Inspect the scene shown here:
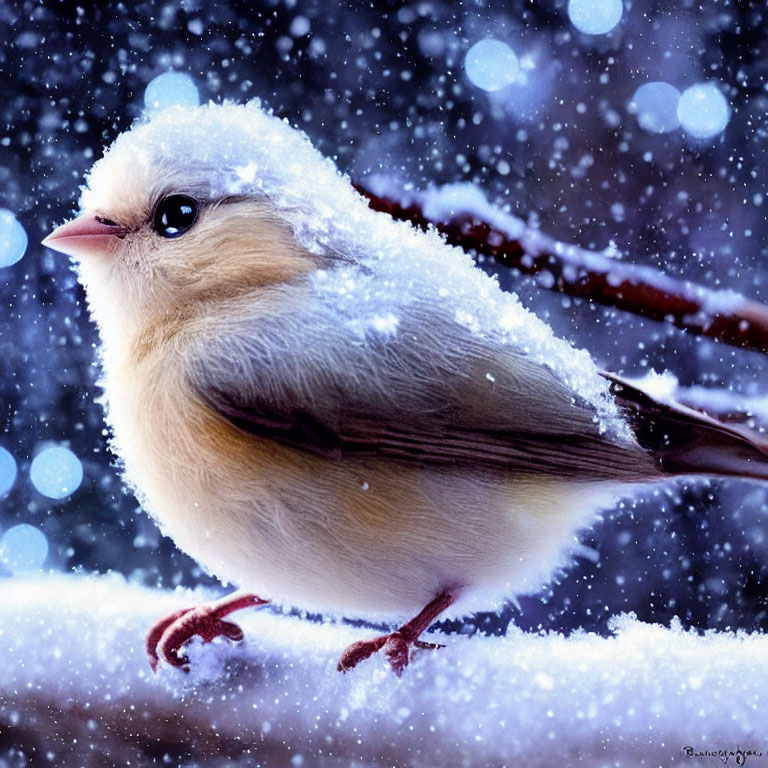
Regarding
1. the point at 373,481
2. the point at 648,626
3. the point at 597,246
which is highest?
the point at 597,246

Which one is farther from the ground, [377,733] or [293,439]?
[293,439]

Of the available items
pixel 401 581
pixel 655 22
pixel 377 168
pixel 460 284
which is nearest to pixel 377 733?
pixel 401 581

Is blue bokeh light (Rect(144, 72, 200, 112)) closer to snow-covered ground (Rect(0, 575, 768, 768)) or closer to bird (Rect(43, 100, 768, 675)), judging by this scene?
bird (Rect(43, 100, 768, 675))

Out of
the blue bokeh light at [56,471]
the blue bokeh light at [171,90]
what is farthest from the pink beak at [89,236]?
the blue bokeh light at [56,471]

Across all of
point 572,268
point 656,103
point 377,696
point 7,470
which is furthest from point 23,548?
point 656,103

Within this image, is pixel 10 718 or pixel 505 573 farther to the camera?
pixel 10 718

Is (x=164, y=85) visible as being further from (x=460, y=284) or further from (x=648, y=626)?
(x=648, y=626)
